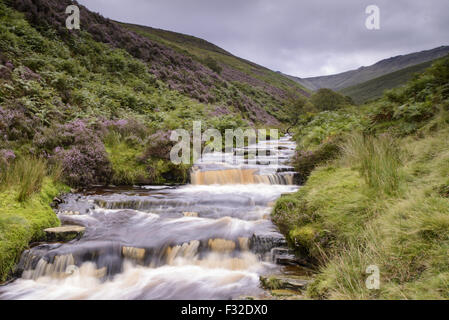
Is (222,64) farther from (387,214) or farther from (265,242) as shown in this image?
(387,214)

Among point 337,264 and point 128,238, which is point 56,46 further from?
point 337,264

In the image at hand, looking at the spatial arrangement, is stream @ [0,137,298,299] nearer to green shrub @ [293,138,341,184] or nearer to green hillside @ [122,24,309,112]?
green shrub @ [293,138,341,184]

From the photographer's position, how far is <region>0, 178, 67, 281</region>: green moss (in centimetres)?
342

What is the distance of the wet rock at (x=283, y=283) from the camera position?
2.96 metres

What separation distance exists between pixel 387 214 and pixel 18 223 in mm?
5174

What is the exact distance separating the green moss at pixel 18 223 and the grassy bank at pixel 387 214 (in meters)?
3.93

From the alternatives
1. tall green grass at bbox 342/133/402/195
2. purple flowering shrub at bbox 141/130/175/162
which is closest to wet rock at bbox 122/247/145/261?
tall green grass at bbox 342/133/402/195

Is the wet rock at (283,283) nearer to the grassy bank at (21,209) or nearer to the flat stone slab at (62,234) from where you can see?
the flat stone slab at (62,234)

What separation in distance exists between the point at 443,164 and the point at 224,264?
139 inches

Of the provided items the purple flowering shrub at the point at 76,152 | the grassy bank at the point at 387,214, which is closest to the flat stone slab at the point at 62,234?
the purple flowering shrub at the point at 76,152

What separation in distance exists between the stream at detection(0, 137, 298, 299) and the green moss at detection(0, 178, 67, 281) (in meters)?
0.19

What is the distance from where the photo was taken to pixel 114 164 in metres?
7.66
